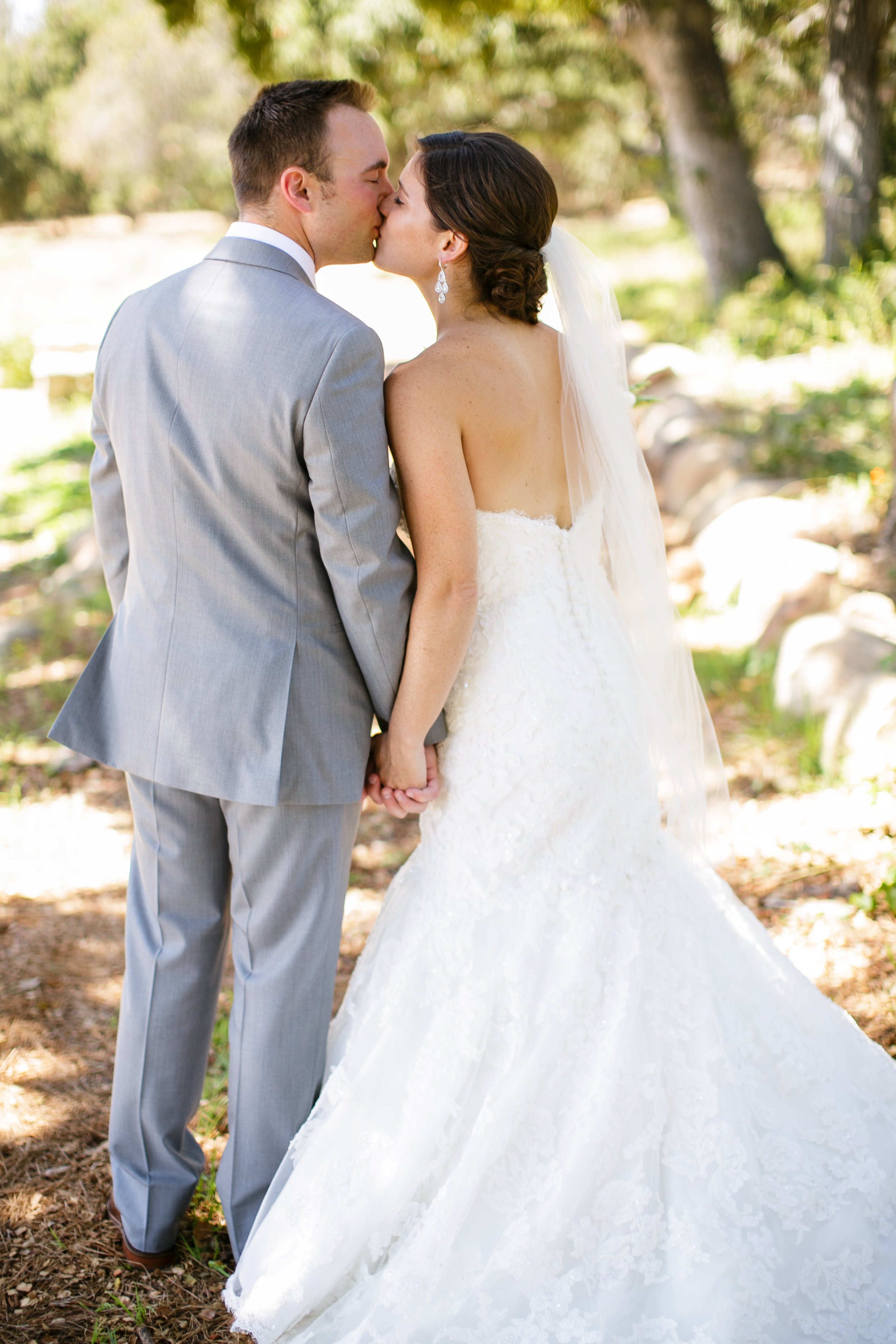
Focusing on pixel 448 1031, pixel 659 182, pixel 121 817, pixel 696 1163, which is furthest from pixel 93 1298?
pixel 659 182

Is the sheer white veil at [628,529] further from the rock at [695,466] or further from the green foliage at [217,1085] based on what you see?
the rock at [695,466]

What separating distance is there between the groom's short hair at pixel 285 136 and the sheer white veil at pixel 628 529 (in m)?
0.52

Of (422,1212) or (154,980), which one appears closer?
(422,1212)

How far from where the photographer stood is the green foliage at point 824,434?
6258 mm

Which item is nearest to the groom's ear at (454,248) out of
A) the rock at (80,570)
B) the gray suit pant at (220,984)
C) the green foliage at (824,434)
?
the gray suit pant at (220,984)

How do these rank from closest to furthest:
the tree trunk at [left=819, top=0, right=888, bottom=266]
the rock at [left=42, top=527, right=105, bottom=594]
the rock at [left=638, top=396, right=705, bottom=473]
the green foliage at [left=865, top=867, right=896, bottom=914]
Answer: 1. the green foliage at [left=865, top=867, right=896, bottom=914]
2. the rock at [left=42, top=527, right=105, bottom=594]
3. the rock at [left=638, top=396, right=705, bottom=473]
4. the tree trunk at [left=819, top=0, right=888, bottom=266]

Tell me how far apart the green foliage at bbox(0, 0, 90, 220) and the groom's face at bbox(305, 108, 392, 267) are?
3304cm

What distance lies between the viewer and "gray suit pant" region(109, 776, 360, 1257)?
6.79 feet

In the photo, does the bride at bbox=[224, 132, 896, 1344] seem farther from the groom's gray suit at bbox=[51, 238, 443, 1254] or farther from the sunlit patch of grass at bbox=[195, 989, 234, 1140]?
the sunlit patch of grass at bbox=[195, 989, 234, 1140]

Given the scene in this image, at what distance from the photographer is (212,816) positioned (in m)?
2.18

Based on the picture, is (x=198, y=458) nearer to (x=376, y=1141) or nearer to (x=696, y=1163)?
(x=376, y=1141)

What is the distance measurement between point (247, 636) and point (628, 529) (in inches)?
38.6

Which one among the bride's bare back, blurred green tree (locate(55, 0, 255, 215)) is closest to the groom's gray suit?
the bride's bare back

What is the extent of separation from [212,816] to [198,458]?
72cm
